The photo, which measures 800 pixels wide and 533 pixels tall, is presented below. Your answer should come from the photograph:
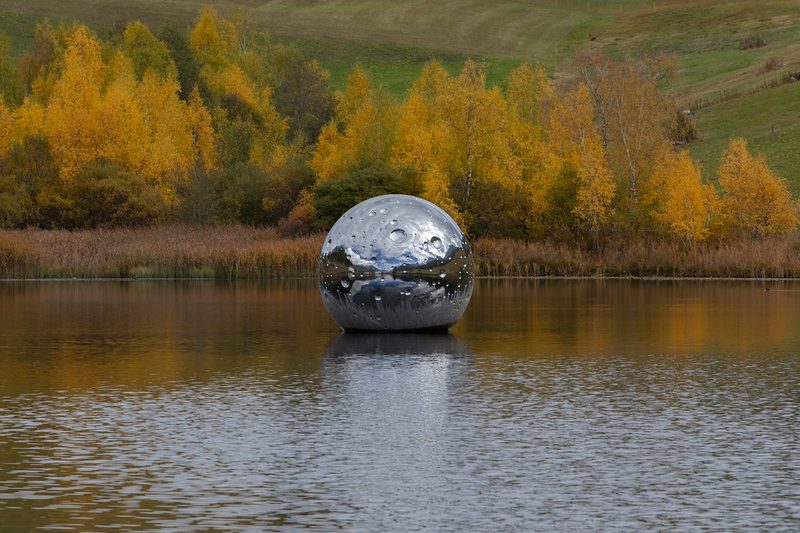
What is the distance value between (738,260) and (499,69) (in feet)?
320

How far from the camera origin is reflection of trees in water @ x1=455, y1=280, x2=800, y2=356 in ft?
102

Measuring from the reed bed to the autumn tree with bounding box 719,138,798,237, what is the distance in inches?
114

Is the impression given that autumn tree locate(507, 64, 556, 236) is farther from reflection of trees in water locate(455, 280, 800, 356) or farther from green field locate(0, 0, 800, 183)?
green field locate(0, 0, 800, 183)

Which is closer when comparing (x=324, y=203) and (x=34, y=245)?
(x=34, y=245)

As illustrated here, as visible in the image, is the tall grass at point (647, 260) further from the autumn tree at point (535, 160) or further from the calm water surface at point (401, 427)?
the calm water surface at point (401, 427)

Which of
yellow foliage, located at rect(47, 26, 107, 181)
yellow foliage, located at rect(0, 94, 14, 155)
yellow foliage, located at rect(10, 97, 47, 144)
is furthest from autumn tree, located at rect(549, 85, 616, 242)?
yellow foliage, located at rect(0, 94, 14, 155)

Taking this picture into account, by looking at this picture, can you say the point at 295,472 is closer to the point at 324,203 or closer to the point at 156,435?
the point at 156,435

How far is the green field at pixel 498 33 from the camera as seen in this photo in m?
145

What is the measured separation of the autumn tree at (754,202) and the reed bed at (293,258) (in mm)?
2892

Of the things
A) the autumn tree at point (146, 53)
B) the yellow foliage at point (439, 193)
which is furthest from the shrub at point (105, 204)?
the autumn tree at point (146, 53)

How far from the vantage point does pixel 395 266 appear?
1262 inches

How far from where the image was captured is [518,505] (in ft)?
47.9

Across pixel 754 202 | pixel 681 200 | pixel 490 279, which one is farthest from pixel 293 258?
pixel 754 202

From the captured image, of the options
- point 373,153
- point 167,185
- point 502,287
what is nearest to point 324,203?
point 373,153
